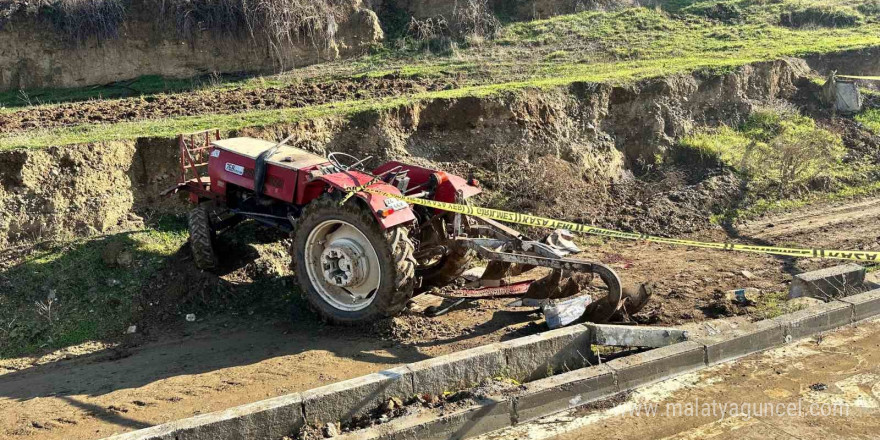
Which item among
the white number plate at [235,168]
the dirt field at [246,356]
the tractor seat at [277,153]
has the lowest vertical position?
the dirt field at [246,356]

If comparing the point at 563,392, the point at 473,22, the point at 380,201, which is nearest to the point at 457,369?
the point at 563,392

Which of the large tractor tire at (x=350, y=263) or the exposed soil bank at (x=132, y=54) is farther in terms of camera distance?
the exposed soil bank at (x=132, y=54)

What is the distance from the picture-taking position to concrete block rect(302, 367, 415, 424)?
17.2ft

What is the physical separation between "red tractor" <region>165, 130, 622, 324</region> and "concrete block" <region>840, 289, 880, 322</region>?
246 cm

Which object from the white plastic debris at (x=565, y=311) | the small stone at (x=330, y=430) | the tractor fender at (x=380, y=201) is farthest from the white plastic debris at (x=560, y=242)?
the small stone at (x=330, y=430)

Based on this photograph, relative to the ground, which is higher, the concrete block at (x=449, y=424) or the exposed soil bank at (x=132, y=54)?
the exposed soil bank at (x=132, y=54)

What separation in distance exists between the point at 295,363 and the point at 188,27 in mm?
11375

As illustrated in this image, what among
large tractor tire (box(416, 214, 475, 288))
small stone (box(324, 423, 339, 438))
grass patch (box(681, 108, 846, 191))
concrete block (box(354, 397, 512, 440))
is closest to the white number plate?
large tractor tire (box(416, 214, 475, 288))

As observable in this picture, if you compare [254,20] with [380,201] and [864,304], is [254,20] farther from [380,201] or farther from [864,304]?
[864,304]

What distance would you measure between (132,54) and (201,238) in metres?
9.49

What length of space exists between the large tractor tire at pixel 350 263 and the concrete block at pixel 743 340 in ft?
9.10

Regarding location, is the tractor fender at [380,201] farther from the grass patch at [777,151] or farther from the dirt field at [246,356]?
the grass patch at [777,151]

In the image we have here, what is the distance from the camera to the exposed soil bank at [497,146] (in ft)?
28.9

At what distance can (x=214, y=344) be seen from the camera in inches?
284
